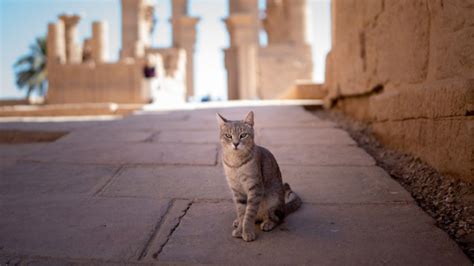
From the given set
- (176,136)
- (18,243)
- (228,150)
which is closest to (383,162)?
(228,150)

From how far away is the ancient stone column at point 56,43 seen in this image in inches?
796

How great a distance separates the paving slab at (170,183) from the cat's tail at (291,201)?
0.41 meters

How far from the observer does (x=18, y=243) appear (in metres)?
2.17

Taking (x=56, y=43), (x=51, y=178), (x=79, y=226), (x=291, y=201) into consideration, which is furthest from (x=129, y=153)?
(x=56, y=43)

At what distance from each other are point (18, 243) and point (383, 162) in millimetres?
2907

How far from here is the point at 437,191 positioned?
9.45 feet

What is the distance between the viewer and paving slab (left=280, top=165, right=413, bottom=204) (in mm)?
2801

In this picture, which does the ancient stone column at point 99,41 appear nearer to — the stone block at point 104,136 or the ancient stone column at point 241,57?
the ancient stone column at point 241,57

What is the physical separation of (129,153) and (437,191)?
8.87 feet

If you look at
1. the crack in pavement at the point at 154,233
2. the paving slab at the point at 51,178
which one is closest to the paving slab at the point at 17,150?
the paving slab at the point at 51,178

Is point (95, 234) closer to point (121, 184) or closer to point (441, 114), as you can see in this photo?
point (121, 184)

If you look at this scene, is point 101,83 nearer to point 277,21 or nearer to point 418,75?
point 277,21

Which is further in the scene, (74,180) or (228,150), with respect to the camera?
(74,180)

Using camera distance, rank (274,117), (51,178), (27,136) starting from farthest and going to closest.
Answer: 1. (274,117)
2. (27,136)
3. (51,178)
